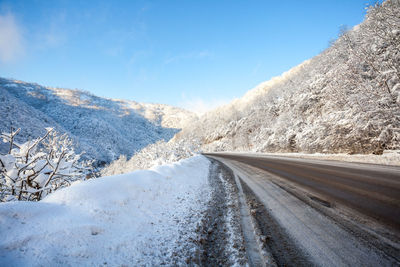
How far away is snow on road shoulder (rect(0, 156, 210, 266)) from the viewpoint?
2.04 m

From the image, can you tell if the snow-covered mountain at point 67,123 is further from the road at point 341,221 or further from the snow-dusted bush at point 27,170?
the road at point 341,221

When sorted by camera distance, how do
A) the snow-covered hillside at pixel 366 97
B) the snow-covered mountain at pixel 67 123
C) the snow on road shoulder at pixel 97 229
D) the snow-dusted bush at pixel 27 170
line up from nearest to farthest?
the snow on road shoulder at pixel 97 229 → the snow-dusted bush at pixel 27 170 → the snow-covered hillside at pixel 366 97 → the snow-covered mountain at pixel 67 123

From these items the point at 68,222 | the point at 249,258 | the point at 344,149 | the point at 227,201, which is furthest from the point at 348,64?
the point at 68,222

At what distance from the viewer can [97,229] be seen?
272 centimetres

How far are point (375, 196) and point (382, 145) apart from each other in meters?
11.7

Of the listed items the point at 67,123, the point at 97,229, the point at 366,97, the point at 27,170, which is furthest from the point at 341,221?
the point at 67,123

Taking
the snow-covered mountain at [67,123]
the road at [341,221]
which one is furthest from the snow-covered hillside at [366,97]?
the snow-covered mountain at [67,123]

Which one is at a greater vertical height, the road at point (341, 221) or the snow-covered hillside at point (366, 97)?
the snow-covered hillside at point (366, 97)

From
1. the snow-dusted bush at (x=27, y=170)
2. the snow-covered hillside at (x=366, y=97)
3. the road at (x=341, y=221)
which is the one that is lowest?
the road at (x=341, y=221)

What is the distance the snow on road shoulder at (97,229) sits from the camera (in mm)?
2035

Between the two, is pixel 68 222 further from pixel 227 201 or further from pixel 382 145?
pixel 382 145

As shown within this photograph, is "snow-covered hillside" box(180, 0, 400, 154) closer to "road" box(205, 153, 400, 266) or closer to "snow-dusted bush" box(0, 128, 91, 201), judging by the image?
"road" box(205, 153, 400, 266)

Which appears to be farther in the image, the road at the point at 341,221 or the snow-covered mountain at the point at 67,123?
the snow-covered mountain at the point at 67,123

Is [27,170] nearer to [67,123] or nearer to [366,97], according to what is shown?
[366,97]
